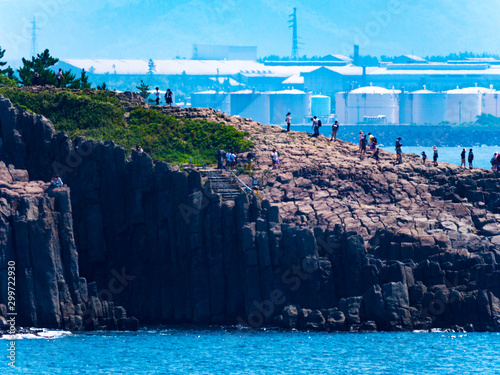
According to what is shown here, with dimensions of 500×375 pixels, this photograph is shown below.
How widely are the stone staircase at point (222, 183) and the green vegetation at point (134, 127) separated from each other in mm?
4755

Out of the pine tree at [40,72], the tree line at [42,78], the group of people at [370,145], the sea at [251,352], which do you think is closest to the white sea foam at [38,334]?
the sea at [251,352]

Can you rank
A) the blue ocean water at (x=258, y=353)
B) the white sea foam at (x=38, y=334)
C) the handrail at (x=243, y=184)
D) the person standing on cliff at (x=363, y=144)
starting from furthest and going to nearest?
the person standing on cliff at (x=363, y=144) → the handrail at (x=243, y=184) → the white sea foam at (x=38, y=334) → the blue ocean water at (x=258, y=353)

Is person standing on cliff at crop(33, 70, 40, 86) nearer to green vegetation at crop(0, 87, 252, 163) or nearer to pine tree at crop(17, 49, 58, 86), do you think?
green vegetation at crop(0, 87, 252, 163)

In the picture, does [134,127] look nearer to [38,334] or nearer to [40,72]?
[40,72]

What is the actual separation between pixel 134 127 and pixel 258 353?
87.5 ft

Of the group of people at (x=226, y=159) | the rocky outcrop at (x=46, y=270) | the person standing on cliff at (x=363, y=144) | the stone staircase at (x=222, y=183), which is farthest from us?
the person standing on cliff at (x=363, y=144)

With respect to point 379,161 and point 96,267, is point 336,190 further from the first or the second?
point 96,267

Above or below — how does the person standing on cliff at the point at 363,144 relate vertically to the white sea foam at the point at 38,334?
above

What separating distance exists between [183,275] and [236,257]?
322 cm

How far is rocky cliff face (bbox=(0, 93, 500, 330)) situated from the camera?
68312mm

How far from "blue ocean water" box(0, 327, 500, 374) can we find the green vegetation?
18.4 metres

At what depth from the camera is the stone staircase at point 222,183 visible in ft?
246

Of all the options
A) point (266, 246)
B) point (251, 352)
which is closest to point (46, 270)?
point (251, 352)

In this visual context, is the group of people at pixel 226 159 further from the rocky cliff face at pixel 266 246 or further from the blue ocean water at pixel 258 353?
the blue ocean water at pixel 258 353
